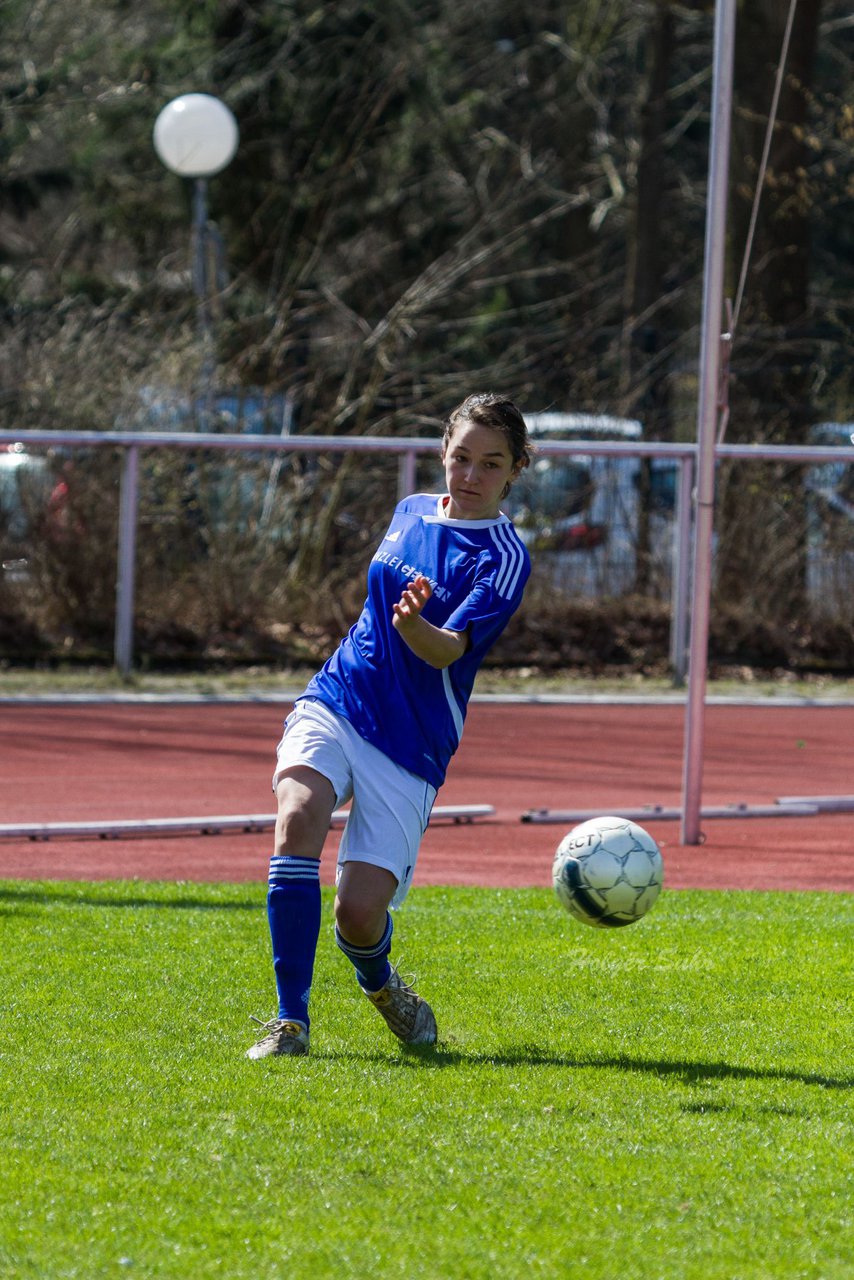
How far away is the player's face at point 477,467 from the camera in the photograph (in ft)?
16.4

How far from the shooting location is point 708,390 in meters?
8.79

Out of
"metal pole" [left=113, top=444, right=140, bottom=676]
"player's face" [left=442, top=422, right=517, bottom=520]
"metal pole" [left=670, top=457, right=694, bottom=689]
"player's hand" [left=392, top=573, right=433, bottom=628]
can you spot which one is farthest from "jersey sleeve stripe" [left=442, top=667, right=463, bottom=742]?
"metal pole" [left=670, top=457, right=694, bottom=689]

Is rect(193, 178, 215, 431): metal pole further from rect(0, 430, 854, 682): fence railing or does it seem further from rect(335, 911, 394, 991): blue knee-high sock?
rect(335, 911, 394, 991): blue knee-high sock

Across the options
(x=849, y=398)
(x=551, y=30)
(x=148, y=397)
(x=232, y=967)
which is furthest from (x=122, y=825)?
(x=551, y=30)

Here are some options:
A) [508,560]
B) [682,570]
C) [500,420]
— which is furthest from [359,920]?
[682,570]

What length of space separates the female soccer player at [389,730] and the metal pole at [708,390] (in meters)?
3.83

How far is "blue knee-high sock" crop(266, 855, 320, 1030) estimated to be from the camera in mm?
4887

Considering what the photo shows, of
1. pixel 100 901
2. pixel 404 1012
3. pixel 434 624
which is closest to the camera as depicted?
pixel 434 624

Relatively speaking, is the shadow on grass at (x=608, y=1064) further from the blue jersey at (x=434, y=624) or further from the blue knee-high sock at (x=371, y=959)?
the blue jersey at (x=434, y=624)

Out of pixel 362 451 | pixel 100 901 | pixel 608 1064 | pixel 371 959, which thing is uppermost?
pixel 362 451

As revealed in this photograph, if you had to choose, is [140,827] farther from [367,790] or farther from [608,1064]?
[608,1064]

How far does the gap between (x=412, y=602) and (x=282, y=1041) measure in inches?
50.3

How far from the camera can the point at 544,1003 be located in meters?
5.66

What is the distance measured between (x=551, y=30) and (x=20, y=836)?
2514 centimetres
